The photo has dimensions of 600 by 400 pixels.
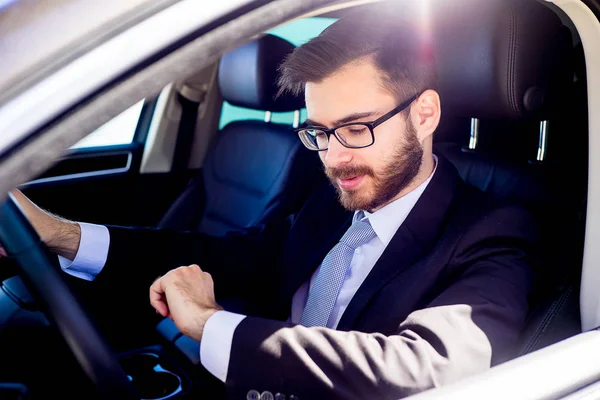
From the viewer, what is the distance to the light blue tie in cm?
147

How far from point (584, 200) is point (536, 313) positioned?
327 mm

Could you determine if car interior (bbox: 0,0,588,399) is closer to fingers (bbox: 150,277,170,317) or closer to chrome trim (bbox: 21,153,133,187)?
chrome trim (bbox: 21,153,133,187)

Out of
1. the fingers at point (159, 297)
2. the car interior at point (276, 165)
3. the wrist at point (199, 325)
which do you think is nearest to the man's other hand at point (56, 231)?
the car interior at point (276, 165)

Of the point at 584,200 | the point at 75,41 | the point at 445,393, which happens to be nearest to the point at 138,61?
the point at 75,41

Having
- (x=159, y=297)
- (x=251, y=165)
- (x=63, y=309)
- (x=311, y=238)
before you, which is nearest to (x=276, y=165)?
(x=251, y=165)

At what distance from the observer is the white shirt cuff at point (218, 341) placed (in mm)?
1020

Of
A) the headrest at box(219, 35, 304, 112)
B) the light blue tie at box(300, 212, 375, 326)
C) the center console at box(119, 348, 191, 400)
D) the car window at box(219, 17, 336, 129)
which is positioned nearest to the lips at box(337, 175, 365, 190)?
the light blue tie at box(300, 212, 375, 326)

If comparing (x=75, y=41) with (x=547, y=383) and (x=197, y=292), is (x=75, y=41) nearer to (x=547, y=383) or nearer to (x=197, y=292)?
(x=197, y=292)

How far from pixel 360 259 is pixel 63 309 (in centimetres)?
83

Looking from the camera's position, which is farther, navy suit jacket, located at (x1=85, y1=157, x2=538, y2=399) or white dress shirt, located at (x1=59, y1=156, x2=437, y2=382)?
white dress shirt, located at (x1=59, y1=156, x2=437, y2=382)

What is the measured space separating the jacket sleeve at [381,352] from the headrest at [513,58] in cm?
52

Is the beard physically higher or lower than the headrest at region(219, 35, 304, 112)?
lower

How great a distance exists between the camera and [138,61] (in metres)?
0.66

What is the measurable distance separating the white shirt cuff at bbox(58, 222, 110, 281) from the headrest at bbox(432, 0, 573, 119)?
992mm
